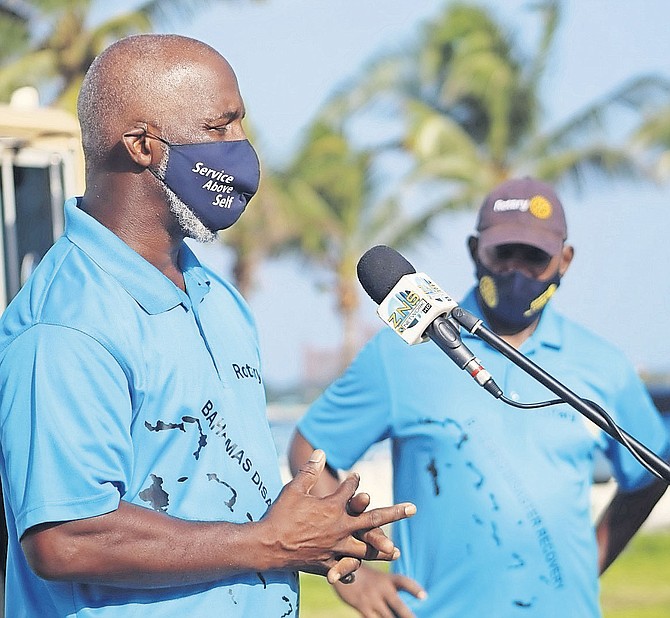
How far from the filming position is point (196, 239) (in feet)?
8.85

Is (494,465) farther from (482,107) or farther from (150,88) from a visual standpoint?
(482,107)

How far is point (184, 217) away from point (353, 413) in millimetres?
1569

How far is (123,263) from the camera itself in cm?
255

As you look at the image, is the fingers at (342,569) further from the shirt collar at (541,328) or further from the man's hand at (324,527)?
the shirt collar at (541,328)

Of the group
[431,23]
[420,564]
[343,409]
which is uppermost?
[431,23]

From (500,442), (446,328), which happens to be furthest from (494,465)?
(446,328)

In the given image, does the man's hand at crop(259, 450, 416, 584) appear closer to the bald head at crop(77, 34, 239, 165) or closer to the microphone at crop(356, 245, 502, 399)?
the microphone at crop(356, 245, 502, 399)

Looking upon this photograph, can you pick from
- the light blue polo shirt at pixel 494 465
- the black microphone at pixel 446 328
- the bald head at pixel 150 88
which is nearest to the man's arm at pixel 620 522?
the light blue polo shirt at pixel 494 465

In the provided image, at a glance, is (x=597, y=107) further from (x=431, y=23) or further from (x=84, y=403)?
(x=84, y=403)

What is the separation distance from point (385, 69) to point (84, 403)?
2798cm

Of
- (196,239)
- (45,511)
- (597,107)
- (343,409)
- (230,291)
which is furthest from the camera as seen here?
(597,107)

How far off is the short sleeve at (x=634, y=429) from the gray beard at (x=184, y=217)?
1.80 m

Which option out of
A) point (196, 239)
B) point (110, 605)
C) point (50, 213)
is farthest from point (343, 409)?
point (50, 213)

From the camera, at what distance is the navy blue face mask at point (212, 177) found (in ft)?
8.46
